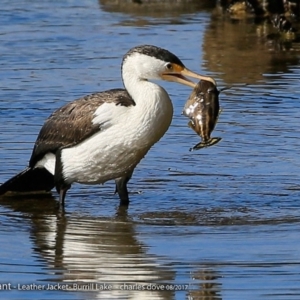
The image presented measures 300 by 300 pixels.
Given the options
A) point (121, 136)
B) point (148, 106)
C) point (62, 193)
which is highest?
point (148, 106)

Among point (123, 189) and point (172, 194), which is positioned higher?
point (123, 189)

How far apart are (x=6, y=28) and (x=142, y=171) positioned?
8383 millimetres

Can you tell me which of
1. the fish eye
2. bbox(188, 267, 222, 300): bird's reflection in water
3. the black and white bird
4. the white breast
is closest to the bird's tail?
the black and white bird

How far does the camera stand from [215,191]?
10.0 metres

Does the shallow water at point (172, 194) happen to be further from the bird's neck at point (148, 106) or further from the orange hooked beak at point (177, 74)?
the orange hooked beak at point (177, 74)

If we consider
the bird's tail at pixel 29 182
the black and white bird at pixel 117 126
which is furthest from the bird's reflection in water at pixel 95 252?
the black and white bird at pixel 117 126

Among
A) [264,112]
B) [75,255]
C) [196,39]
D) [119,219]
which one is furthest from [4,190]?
[196,39]

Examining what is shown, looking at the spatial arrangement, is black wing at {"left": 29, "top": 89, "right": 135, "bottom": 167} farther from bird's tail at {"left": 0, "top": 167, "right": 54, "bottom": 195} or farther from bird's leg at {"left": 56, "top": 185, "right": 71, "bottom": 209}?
bird's leg at {"left": 56, "top": 185, "right": 71, "bottom": 209}

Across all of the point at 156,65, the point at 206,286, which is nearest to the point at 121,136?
the point at 156,65

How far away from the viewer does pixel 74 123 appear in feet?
31.0

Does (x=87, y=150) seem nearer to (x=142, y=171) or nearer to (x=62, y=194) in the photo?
(x=62, y=194)

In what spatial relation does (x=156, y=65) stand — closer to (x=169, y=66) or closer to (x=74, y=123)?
(x=169, y=66)

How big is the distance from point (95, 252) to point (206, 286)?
1205 millimetres

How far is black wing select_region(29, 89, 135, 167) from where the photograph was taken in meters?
9.25
